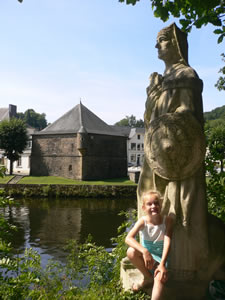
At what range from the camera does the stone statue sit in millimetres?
3109

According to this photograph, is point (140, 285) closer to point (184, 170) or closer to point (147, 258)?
point (147, 258)

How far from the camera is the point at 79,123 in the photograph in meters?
37.3

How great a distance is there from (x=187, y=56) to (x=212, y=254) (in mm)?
2463

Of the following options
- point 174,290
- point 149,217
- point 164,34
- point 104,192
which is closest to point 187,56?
point 164,34

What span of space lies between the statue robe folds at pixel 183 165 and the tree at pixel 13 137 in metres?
37.5

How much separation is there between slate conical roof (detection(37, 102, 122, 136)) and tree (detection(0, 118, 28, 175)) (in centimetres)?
240

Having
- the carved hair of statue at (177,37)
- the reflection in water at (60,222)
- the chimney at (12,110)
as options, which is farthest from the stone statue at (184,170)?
the chimney at (12,110)

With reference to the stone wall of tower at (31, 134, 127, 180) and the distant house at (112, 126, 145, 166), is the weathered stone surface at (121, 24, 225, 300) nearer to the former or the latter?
the stone wall of tower at (31, 134, 127, 180)

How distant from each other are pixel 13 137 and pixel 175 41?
37.9 meters

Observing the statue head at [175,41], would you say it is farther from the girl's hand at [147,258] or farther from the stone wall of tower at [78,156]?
the stone wall of tower at [78,156]

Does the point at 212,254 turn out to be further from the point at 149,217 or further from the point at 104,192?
the point at 104,192

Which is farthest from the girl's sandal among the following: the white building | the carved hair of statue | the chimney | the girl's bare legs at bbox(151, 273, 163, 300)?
the chimney

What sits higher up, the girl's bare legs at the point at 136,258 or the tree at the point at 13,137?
the tree at the point at 13,137

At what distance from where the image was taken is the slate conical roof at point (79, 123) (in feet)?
122
